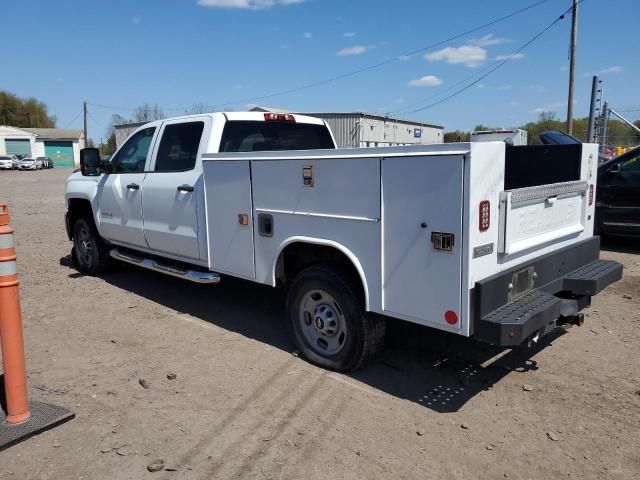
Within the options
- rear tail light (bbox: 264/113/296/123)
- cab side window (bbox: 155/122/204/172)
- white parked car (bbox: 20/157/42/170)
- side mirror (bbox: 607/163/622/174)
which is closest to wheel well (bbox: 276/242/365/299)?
cab side window (bbox: 155/122/204/172)

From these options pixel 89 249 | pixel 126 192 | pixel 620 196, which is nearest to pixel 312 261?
pixel 126 192

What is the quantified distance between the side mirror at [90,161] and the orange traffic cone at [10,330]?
335cm

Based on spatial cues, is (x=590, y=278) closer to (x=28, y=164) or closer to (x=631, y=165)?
(x=631, y=165)

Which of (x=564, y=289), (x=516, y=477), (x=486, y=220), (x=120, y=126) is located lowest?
(x=516, y=477)

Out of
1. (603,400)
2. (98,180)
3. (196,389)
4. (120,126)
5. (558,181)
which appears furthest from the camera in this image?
(120,126)

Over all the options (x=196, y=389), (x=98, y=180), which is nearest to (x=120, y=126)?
(x=98, y=180)

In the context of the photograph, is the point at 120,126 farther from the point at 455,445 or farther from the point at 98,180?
the point at 455,445

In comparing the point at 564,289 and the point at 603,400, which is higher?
the point at 564,289

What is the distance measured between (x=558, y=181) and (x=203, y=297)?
4.24 m

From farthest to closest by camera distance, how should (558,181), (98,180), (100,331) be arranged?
(98,180)
(100,331)
(558,181)

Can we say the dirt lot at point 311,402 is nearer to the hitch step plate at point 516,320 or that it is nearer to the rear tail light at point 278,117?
the hitch step plate at point 516,320

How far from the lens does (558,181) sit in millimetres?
4719

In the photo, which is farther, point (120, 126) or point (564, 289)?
point (120, 126)

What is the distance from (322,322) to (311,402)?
72 centimetres
